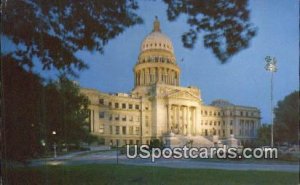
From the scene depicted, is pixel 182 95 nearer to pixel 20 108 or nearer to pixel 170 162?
pixel 170 162

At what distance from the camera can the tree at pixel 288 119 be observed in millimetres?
2686

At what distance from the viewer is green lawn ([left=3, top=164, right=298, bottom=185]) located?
3.55 meters

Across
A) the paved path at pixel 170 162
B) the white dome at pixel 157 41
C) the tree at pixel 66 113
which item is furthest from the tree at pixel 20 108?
the white dome at pixel 157 41

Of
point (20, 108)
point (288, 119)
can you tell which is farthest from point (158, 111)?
point (20, 108)

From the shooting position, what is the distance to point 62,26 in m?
4.05

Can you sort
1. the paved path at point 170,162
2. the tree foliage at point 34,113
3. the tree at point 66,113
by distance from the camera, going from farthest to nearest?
the tree foliage at point 34,113 → the tree at point 66,113 → the paved path at point 170,162

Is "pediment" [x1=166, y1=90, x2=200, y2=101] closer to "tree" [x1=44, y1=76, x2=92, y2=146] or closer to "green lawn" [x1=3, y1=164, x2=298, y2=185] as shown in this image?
"green lawn" [x1=3, y1=164, x2=298, y2=185]

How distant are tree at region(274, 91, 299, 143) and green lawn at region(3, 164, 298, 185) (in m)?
0.49

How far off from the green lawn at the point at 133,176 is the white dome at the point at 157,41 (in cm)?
106

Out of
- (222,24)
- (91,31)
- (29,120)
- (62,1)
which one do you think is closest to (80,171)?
(29,120)

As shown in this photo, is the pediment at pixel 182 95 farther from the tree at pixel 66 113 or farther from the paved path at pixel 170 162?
the tree at pixel 66 113

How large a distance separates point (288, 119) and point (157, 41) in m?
1.27

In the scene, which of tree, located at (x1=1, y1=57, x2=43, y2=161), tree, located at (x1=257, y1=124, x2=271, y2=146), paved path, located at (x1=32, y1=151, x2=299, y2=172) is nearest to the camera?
tree, located at (x1=257, y1=124, x2=271, y2=146)

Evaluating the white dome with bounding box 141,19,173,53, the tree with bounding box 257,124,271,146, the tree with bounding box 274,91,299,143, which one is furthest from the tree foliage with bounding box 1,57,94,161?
the tree with bounding box 274,91,299,143
